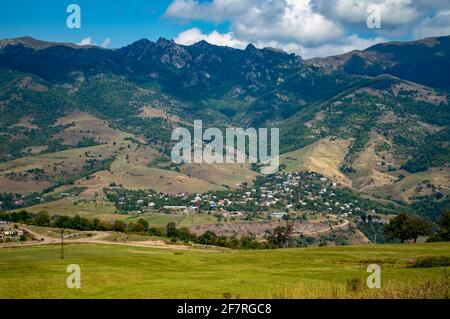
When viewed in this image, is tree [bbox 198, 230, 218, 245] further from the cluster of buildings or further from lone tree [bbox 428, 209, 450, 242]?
lone tree [bbox 428, 209, 450, 242]

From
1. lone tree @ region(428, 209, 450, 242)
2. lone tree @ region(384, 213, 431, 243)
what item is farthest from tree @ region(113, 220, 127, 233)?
lone tree @ region(428, 209, 450, 242)

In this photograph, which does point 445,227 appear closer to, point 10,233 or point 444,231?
point 444,231

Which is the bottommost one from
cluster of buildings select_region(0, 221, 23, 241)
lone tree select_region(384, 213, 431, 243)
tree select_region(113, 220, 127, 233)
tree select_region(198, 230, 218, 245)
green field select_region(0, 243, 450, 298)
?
tree select_region(198, 230, 218, 245)

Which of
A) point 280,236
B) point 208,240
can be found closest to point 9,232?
point 208,240

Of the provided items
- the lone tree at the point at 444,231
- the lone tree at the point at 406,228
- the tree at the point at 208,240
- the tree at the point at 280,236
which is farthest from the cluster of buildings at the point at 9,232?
the lone tree at the point at 444,231

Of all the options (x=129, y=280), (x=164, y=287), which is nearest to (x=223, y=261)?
(x=129, y=280)

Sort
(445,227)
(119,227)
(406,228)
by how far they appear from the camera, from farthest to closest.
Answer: (119,227) → (445,227) → (406,228)
